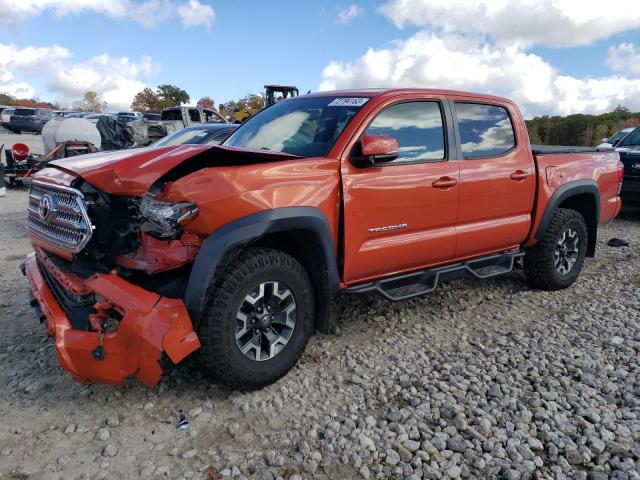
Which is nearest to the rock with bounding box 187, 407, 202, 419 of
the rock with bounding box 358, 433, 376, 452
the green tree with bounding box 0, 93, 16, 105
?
the rock with bounding box 358, 433, 376, 452

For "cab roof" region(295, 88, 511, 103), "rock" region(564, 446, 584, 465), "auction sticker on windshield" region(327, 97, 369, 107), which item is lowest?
"rock" region(564, 446, 584, 465)

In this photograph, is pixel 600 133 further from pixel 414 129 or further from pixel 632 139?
pixel 414 129

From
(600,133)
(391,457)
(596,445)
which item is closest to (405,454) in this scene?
(391,457)

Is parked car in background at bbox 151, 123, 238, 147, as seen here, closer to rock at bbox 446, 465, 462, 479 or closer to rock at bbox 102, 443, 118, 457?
rock at bbox 102, 443, 118, 457

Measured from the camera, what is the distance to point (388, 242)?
3.66 meters

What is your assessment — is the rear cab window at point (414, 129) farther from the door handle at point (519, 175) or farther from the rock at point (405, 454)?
the rock at point (405, 454)

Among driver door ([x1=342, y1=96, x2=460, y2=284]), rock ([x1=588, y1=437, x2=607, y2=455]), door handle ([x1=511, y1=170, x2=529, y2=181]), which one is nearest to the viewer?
rock ([x1=588, y1=437, x2=607, y2=455])

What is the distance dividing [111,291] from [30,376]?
1136 mm

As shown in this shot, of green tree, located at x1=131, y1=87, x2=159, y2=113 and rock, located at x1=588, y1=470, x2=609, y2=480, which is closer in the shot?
rock, located at x1=588, y1=470, x2=609, y2=480

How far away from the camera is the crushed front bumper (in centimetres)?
261

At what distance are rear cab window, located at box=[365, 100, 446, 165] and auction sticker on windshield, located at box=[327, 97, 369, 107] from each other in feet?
0.55

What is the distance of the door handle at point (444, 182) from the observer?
12.8 ft

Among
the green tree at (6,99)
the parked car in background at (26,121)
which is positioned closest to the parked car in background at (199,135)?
the parked car in background at (26,121)

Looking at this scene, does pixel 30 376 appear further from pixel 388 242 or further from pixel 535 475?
pixel 535 475
